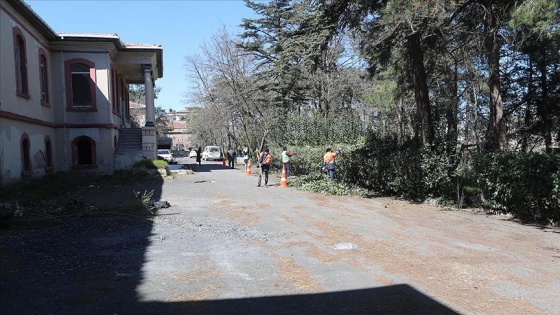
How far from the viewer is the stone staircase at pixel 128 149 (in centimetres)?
2347

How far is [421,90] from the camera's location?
47.8ft

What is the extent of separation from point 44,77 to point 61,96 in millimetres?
1379

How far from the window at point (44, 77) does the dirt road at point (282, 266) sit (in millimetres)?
13350

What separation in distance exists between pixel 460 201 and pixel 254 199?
20.8ft

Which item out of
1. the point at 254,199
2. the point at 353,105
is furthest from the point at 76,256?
the point at 353,105

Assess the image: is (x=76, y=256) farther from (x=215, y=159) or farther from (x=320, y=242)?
(x=215, y=159)

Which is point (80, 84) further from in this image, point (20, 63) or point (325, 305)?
point (325, 305)

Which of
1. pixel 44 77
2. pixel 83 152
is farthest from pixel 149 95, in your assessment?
pixel 44 77

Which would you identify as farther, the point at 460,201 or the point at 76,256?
the point at 460,201

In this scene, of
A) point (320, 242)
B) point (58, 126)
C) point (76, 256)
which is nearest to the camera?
point (76, 256)

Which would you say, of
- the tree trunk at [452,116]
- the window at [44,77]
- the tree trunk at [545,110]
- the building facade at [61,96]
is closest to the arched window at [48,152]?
the building facade at [61,96]

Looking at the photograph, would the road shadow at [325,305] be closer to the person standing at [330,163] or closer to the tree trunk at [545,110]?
the person standing at [330,163]

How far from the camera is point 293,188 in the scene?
17844 mm

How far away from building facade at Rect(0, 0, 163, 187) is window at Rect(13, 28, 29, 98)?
11 millimetres
